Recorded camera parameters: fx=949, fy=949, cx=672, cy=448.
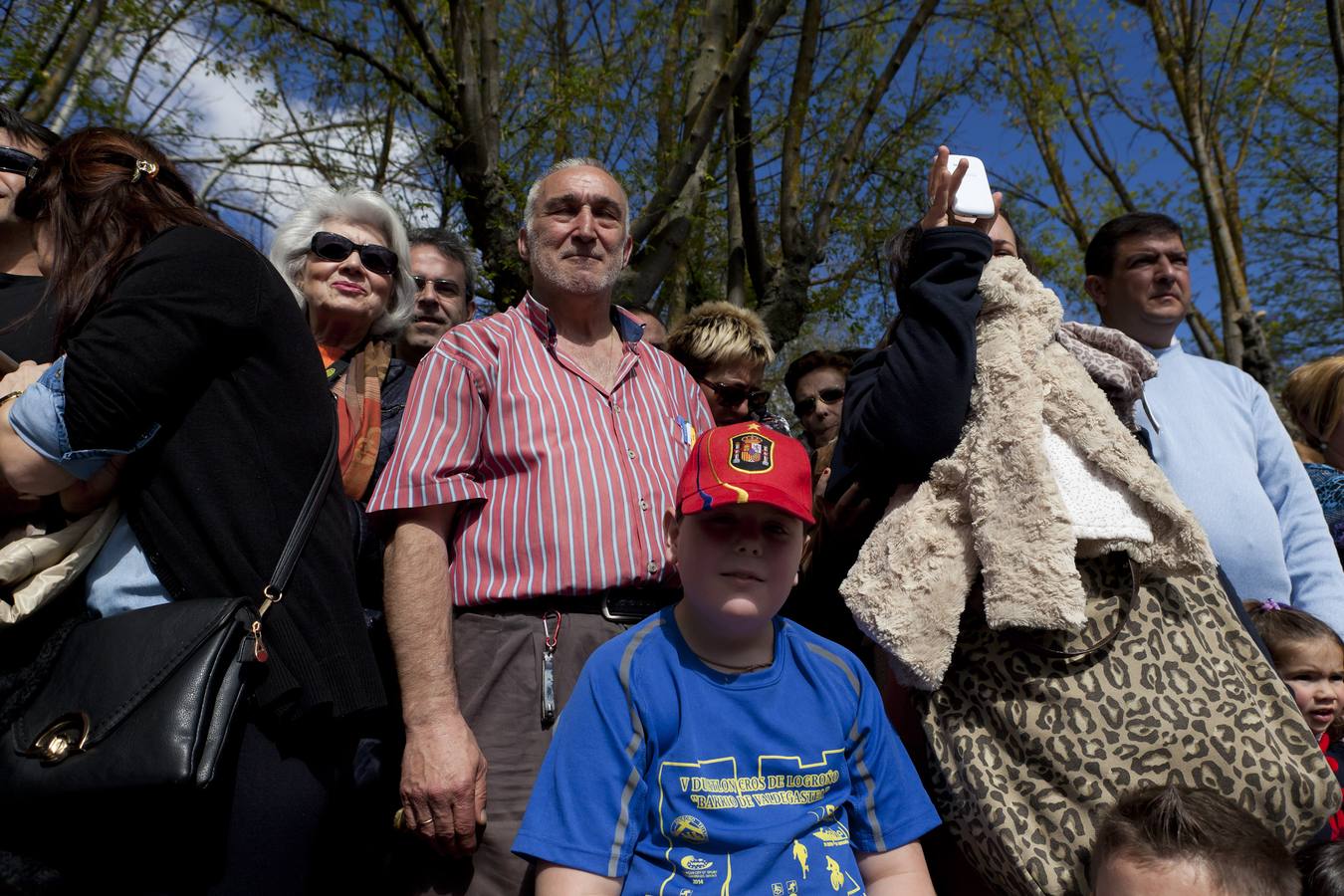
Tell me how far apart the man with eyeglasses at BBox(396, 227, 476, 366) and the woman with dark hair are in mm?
2002

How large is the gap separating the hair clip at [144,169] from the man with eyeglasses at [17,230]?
392mm

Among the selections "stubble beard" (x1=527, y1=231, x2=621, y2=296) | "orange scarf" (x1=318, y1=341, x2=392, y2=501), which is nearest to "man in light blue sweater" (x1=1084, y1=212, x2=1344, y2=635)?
"stubble beard" (x1=527, y1=231, x2=621, y2=296)

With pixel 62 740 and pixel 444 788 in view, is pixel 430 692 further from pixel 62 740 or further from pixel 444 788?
pixel 62 740

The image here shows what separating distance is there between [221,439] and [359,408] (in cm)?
98

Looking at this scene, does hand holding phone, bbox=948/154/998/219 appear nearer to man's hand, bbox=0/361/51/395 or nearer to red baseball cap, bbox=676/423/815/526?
red baseball cap, bbox=676/423/815/526

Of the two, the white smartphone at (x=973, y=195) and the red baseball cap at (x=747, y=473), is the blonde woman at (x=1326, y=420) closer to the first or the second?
the white smartphone at (x=973, y=195)

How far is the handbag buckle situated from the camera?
1606mm

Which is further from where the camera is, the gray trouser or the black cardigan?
the gray trouser

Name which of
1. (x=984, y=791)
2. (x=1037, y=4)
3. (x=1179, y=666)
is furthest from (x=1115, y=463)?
(x=1037, y=4)

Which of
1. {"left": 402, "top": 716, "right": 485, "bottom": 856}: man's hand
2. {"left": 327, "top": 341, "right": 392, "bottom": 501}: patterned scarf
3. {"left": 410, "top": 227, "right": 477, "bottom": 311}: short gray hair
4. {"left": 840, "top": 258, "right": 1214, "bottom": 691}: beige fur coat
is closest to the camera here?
{"left": 840, "top": 258, "right": 1214, "bottom": 691}: beige fur coat

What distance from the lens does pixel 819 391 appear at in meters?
4.25

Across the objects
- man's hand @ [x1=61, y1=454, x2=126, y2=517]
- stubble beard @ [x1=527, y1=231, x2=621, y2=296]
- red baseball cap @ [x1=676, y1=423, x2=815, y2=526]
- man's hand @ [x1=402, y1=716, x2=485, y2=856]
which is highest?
stubble beard @ [x1=527, y1=231, x2=621, y2=296]

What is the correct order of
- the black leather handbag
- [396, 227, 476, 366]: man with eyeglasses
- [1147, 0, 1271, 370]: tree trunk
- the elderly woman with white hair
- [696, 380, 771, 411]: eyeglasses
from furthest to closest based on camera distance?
[1147, 0, 1271, 370]: tree trunk, [396, 227, 476, 366]: man with eyeglasses, [696, 380, 771, 411]: eyeglasses, the elderly woman with white hair, the black leather handbag

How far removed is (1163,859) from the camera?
1.79 m
